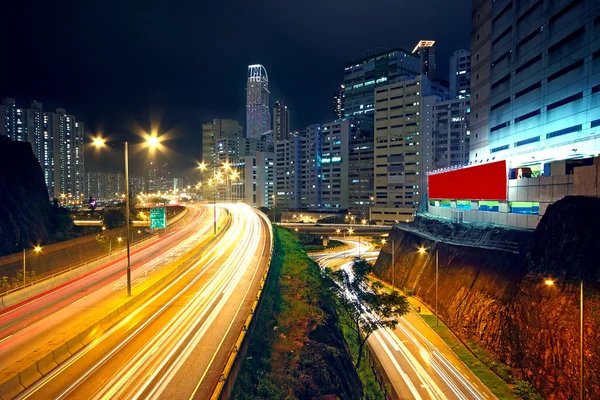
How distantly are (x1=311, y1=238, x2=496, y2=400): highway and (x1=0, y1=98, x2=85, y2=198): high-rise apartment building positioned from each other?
17272cm

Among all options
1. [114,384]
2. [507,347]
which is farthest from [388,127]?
[114,384]

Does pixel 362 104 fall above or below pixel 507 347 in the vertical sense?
above

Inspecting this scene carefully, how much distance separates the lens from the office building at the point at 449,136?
107 metres

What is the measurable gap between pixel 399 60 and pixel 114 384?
168466mm

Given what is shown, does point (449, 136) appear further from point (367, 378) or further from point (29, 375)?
point (29, 375)

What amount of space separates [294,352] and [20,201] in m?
56.9

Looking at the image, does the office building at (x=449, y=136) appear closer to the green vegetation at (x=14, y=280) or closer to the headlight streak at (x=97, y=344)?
the headlight streak at (x=97, y=344)

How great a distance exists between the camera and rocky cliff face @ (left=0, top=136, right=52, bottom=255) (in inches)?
1946

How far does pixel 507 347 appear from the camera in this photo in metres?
27.0

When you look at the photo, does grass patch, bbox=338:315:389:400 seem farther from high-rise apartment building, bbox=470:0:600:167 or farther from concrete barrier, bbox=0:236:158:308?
high-rise apartment building, bbox=470:0:600:167

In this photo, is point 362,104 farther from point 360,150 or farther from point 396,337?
point 396,337

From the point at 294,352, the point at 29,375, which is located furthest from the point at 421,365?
the point at 29,375

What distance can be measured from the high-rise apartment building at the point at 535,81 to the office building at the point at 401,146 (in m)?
44.4

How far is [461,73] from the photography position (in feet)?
486
